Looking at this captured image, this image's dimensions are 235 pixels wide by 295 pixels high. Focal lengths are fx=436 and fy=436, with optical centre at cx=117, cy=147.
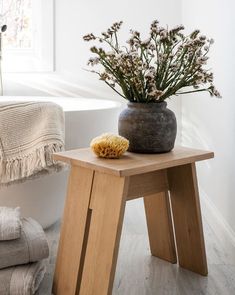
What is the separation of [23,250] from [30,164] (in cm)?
37

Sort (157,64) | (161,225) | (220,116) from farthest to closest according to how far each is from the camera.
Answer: (220,116)
(161,225)
(157,64)

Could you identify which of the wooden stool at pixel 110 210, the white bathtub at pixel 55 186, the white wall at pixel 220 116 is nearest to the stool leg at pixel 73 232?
the wooden stool at pixel 110 210

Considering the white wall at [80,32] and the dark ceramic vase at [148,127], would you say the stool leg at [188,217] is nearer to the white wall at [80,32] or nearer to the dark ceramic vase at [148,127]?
the dark ceramic vase at [148,127]

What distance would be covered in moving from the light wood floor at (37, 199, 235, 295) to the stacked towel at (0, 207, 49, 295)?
5.2 inches

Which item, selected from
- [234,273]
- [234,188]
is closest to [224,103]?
[234,188]

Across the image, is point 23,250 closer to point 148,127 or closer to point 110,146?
point 110,146

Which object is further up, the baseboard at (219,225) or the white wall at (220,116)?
the white wall at (220,116)

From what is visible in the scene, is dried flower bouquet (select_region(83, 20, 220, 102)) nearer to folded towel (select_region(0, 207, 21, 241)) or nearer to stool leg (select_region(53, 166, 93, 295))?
stool leg (select_region(53, 166, 93, 295))

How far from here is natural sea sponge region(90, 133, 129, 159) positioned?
133 centimetres

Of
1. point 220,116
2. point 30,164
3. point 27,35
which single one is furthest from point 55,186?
point 27,35

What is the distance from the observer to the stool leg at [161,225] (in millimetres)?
1667

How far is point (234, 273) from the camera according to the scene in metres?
1.59

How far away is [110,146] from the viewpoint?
1.33 m

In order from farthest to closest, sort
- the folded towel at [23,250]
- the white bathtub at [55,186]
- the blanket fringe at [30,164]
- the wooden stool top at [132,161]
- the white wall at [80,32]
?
the white wall at [80,32] → the white bathtub at [55,186] → the blanket fringe at [30,164] → the folded towel at [23,250] → the wooden stool top at [132,161]
